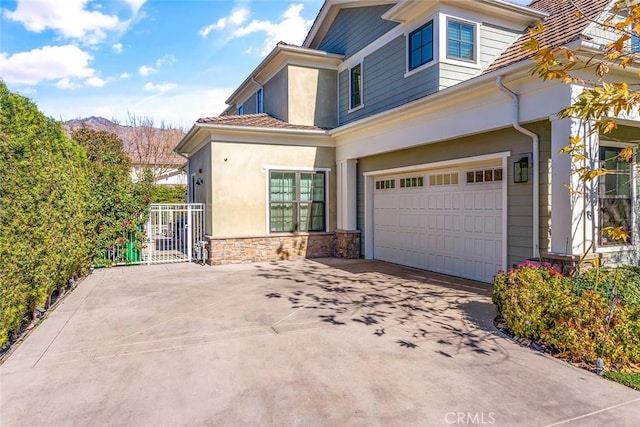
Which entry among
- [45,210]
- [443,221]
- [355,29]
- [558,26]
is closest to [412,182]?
[443,221]

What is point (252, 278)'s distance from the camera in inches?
364

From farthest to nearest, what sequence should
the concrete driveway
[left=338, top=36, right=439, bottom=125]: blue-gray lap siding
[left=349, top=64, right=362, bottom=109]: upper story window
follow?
[left=349, top=64, right=362, bottom=109]: upper story window → [left=338, top=36, right=439, bottom=125]: blue-gray lap siding → the concrete driveway

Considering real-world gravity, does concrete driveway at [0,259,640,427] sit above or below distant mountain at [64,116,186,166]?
below

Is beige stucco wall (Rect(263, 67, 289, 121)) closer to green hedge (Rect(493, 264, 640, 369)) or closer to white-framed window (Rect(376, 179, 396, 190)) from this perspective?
white-framed window (Rect(376, 179, 396, 190))

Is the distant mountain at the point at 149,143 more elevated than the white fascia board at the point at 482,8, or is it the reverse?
the distant mountain at the point at 149,143

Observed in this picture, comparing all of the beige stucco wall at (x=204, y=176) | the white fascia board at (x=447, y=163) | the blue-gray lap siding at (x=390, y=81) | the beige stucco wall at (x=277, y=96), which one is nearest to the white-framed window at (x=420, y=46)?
the blue-gray lap siding at (x=390, y=81)

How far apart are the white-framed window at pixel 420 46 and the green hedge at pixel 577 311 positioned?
599 centimetres

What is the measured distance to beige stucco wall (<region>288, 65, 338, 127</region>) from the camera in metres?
13.0

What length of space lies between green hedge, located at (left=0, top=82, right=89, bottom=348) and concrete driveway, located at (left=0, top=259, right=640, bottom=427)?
0.57 m

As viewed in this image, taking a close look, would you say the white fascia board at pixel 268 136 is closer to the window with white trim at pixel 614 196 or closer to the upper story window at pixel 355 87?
the upper story window at pixel 355 87

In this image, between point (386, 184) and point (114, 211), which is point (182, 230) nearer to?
point (114, 211)

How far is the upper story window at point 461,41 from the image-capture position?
9.37 metres

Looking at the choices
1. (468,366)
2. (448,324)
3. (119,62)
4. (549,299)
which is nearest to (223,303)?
(448,324)

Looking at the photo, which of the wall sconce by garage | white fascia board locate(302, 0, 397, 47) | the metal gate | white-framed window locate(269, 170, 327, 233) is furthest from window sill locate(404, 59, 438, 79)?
the metal gate
